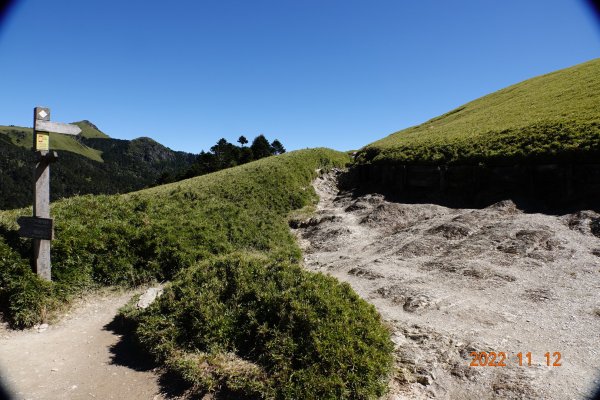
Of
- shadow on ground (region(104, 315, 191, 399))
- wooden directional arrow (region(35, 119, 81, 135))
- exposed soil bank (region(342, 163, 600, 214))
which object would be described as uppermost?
wooden directional arrow (region(35, 119, 81, 135))

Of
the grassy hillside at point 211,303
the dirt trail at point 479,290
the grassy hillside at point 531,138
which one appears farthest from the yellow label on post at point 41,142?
the grassy hillside at point 531,138

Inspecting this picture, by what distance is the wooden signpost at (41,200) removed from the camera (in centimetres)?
973

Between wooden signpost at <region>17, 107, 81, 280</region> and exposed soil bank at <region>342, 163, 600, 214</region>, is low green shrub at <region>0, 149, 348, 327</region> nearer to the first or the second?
wooden signpost at <region>17, 107, 81, 280</region>

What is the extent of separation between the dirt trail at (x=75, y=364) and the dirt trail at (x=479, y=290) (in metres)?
5.64

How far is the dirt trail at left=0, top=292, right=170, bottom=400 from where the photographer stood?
6.59m

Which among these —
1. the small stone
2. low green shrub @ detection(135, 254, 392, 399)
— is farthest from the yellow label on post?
low green shrub @ detection(135, 254, 392, 399)

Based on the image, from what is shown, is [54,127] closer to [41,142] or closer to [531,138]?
[41,142]

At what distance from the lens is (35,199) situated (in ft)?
Result: 33.3

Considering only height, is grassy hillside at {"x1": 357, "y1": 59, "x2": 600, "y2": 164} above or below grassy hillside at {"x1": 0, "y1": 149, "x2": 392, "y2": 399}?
above

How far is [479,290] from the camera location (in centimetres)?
1056

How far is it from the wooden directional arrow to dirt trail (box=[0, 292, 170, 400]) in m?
5.74

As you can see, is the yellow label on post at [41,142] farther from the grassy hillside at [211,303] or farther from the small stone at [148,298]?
the small stone at [148,298]

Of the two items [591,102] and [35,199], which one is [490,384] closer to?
[35,199]

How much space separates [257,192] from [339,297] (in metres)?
17.5
